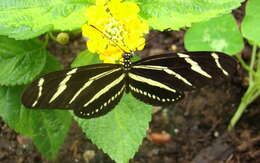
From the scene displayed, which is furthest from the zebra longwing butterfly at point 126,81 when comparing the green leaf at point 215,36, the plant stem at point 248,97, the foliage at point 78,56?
the plant stem at point 248,97

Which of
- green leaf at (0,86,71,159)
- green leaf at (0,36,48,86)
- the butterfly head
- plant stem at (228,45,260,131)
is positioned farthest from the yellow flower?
plant stem at (228,45,260,131)

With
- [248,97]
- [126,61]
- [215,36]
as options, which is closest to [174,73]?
[126,61]

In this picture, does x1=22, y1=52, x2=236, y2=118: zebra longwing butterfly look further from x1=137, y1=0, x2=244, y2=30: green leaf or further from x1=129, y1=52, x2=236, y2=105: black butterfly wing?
x1=137, y1=0, x2=244, y2=30: green leaf

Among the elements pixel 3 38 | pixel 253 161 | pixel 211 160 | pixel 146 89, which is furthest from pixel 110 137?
pixel 253 161

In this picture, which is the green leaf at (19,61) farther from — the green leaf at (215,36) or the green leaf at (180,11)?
the green leaf at (215,36)

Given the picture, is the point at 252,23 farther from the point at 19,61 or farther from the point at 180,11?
the point at 19,61

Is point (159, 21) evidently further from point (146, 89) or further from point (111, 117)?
point (111, 117)
